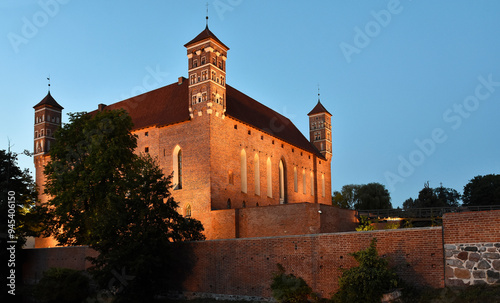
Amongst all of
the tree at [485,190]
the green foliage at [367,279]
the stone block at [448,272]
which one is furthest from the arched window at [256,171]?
the tree at [485,190]

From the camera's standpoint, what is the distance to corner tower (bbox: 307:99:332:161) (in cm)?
5372

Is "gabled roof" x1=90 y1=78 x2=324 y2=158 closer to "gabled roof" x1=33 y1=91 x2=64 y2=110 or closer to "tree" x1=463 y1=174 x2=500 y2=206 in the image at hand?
"gabled roof" x1=33 y1=91 x2=64 y2=110

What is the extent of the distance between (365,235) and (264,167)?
24.9 m

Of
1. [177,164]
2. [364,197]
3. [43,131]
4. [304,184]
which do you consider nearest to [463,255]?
[177,164]

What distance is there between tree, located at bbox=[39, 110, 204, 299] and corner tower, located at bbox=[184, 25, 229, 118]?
5.84 meters

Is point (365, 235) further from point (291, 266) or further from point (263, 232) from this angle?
point (263, 232)

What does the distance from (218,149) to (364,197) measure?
107 ft

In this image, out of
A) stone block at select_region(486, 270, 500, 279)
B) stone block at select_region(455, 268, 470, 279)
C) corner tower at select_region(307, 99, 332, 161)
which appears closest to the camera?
stone block at select_region(486, 270, 500, 279)

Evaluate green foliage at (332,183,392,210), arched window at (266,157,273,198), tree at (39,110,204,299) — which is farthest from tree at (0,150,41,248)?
green foliage at (332,183,392,210)

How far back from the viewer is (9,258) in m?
30.1

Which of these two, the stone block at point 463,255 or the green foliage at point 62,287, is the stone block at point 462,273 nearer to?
the stone block at point 463,255

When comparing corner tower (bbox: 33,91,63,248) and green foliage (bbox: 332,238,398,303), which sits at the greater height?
corner tower (bbox: 33,91,63,248)

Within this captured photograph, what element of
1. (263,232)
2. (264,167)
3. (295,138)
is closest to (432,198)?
(295,138)

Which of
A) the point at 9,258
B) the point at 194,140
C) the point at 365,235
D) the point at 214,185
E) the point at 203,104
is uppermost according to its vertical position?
the point at 203,104
